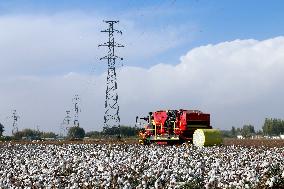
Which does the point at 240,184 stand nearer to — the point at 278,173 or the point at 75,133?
the point at 278,173

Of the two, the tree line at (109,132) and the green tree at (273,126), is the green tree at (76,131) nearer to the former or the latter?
the tree line at (109,132)

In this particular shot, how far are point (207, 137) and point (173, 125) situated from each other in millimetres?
5044

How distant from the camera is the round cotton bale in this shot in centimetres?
3191

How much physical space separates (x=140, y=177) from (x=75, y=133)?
356 feet

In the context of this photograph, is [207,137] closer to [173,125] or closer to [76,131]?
Answer: [173,125]

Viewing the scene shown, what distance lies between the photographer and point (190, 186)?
1208cm

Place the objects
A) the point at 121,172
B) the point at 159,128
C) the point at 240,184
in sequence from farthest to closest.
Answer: the point at 159,128
the point at 121,172
the point at 240,184

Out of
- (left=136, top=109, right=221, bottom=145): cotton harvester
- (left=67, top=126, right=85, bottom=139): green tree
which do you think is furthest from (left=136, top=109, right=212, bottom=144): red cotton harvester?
(left=67, top=126, right=85, bottom=139): green tree

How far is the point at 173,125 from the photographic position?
120 ft

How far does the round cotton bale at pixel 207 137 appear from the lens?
31.9 m

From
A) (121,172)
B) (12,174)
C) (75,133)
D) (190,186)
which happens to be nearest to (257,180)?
(190,186)

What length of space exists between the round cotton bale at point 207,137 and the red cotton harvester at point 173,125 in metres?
2.28

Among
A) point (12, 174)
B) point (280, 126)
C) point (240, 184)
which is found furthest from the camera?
point (280, 126)

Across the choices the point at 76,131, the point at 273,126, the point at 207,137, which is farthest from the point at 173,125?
the point at 273,126
